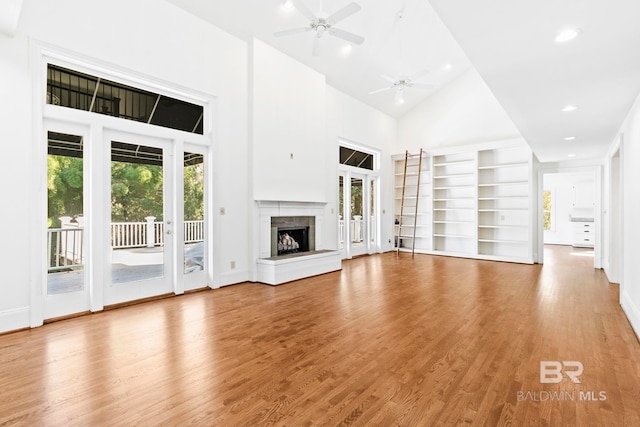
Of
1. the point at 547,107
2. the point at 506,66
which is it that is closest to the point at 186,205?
the point at 506,66

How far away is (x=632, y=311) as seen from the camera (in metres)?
3.28

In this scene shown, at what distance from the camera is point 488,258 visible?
7789 mm

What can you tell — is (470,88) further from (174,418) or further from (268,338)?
(174,418)

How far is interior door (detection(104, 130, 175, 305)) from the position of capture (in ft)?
13.0

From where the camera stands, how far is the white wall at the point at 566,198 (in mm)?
10391

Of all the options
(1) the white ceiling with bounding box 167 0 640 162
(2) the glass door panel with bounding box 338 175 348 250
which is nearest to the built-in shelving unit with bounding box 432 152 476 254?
(1) the white ceiling with bounding box 167 0 640 162

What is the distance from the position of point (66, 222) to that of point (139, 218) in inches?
30.2

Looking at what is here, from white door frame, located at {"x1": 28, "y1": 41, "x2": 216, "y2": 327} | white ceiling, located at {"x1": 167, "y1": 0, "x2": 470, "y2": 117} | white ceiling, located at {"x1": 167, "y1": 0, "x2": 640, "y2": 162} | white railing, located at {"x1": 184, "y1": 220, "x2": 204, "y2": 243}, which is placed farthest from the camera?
white ceiling, located at {"x1": 167, "y1": 0, "x2": 470, "y2": 117}

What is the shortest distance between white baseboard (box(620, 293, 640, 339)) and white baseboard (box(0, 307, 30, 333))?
5.66 metres

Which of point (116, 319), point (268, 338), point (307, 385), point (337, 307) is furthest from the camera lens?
point (337, 307)

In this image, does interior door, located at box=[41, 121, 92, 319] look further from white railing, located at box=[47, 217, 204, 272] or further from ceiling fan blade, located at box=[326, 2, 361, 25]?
ceiling fan blade, located at box=[326, 2, 361, 25]

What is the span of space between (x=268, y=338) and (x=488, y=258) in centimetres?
648

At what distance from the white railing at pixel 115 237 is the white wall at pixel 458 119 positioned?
21.4 ft

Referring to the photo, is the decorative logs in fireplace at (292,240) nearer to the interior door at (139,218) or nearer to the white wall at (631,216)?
the interior door at (139,218)
